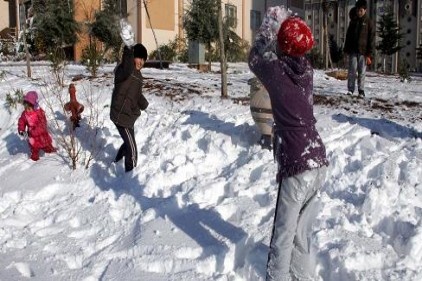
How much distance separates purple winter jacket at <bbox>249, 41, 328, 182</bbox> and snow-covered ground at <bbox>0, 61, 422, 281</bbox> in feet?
2.69

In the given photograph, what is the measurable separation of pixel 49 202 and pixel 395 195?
10.9 ft

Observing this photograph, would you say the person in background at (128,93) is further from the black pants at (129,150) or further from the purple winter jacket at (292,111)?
the purple winter jacket at (292,111)

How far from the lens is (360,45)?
7879mm

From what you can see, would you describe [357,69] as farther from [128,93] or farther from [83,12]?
Answer: [83,12]

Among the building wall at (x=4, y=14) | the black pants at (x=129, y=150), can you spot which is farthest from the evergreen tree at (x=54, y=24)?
the black pants at (x=129, y=150)

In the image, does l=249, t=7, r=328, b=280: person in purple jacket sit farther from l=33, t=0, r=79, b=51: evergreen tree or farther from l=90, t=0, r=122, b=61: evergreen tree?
l=33, t=0, r=79, b=51: evergreen tree

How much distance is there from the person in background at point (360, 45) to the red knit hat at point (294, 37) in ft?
17.1

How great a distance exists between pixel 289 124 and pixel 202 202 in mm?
1721

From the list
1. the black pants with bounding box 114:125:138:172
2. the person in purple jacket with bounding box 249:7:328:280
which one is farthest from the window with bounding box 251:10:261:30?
the person in purple jacket with bounding box 249:7:328:280

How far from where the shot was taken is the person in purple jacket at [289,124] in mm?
2959

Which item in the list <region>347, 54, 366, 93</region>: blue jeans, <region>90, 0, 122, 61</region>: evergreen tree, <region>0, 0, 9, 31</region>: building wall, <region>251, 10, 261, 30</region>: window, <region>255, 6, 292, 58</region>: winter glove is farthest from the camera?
<region>251, 10, 261, 30</region>: window

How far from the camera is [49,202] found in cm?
505

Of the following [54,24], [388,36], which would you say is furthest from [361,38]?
[388,36]

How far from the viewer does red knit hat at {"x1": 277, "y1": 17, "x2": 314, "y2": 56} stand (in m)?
2.90
